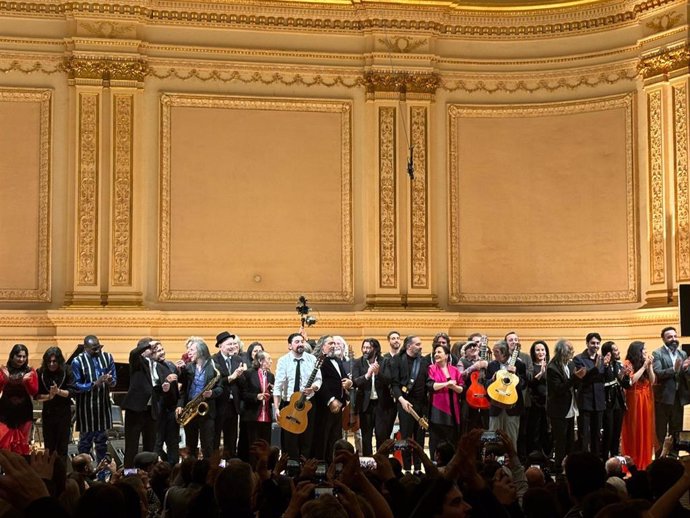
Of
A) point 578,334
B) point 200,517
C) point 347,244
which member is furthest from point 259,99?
point 200,517

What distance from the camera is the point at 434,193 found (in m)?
16.2

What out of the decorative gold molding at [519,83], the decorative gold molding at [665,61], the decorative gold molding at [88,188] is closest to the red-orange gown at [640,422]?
the decorative gold molding at [665,61]

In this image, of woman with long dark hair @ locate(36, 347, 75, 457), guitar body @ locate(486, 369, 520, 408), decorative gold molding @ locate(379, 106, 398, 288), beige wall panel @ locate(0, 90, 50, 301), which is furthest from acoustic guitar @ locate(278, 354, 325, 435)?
beige wall panel @ locate(0, 90, 50, 301)

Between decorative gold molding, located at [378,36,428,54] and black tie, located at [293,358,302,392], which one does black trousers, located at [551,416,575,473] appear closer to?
black tie, located at [293,358,302,392]

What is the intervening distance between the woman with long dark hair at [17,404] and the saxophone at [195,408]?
51.3 inches

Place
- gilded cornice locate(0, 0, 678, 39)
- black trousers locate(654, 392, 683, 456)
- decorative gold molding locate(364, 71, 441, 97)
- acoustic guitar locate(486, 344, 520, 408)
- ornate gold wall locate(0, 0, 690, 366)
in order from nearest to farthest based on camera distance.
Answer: acoustic guitar locate(486, 344, 520, 408)
black trousers locate(654, 392, 683, 456)
ornate gold wall locate(0, 0, 690, 366)
gilded cornice locate(0, 0, 678, 39)
decorative gold molding locate(364, 71, 441, 97)

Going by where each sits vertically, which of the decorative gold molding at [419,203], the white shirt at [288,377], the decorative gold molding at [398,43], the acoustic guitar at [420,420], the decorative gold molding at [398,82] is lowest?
the acoustic guitar at [420,420]

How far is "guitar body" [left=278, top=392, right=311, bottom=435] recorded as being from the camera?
35.8 ft

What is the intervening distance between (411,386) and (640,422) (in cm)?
221

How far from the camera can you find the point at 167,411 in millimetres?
11172

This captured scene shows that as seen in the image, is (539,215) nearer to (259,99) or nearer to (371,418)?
(259,99)

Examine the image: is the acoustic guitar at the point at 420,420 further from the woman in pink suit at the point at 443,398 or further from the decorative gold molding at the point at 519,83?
the decorative gold molding at the point at 519,83

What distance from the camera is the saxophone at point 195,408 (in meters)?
11.1

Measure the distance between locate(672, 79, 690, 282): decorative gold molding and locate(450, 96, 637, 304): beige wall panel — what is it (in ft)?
3.19
